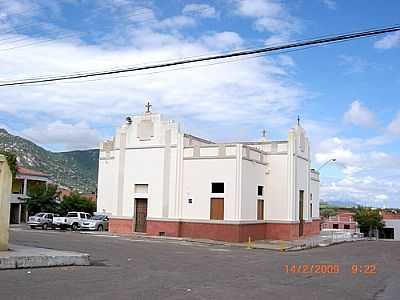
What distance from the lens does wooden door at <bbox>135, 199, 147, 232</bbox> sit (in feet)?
138

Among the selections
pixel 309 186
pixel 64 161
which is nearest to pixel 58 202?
pixel 309 186

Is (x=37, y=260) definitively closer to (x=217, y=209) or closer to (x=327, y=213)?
(x=217, y=209)

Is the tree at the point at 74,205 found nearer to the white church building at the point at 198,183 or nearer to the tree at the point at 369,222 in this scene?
the white church building at the point at 198,183

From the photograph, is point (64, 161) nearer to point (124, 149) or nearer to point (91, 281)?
point (124, 149)

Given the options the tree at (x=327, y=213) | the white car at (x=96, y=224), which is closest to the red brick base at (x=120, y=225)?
the white car at (x=96, y=224)

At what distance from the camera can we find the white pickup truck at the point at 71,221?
4828 centimetres

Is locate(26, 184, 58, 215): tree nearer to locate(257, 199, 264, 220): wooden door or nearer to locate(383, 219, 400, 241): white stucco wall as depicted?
locate(257, 199, 264, 220): wooden door

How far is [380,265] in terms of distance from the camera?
2470 centimetres

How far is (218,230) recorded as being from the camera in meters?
38.7

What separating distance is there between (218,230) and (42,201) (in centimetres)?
3205

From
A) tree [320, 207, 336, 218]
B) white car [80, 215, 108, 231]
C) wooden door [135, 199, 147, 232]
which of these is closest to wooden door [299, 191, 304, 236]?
wooden door [135, 199, 147, 232]

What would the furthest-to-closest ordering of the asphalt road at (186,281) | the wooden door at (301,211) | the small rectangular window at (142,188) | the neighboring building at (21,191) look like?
the neighboring building at (21,191)
the wooden door at (301,211)
the small rectangular window at (142,188)
the asphalt road at (186,281)
